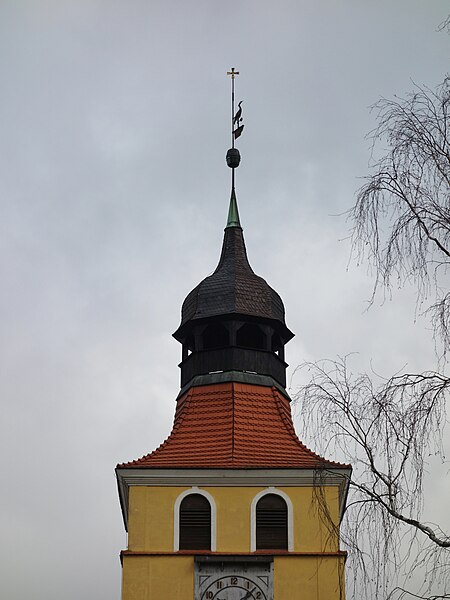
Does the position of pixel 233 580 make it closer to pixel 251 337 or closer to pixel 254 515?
pixel 254 515

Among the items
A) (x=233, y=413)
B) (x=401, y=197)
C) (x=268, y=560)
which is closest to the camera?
(x=401, y=197)

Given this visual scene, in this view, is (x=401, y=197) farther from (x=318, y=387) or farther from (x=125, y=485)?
(x=125, y=485)

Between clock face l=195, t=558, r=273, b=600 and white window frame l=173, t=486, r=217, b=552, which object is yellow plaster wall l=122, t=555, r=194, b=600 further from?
white window frame l=173, t=486, r=217, b=552

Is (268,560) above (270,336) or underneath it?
underneath

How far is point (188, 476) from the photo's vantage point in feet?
81.4

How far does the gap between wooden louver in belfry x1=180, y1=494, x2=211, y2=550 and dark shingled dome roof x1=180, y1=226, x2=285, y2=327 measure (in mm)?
4890

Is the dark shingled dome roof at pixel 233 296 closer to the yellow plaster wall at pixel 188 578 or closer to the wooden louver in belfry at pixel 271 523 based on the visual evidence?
the wooden louver in belfry at pixel 271 523

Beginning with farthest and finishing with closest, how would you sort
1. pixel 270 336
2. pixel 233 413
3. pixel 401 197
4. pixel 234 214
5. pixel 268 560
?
pixel 234 214
pixel 270 336
pixel 233 413
pixel 268 560
pixel 401 197

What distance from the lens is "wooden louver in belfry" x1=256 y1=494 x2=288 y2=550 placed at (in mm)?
24422

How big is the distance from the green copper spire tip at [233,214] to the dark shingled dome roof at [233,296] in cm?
134

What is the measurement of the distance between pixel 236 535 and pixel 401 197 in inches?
553

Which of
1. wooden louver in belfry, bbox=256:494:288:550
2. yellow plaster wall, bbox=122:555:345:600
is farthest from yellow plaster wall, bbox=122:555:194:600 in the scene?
wooden louver in belfry, bbox=256:494:288:550

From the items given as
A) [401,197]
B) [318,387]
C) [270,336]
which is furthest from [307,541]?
[401,197]

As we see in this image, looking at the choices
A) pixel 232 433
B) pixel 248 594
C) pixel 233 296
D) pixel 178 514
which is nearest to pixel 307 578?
pixel 248 594
